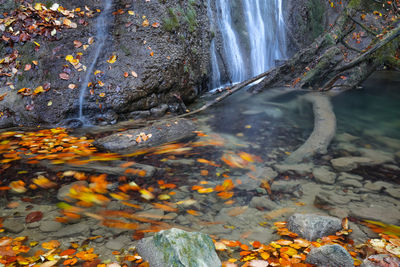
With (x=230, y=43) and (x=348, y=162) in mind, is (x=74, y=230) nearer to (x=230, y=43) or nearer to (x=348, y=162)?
(x=348, y=162)

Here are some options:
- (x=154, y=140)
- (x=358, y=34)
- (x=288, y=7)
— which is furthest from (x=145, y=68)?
(x=358, y=34)

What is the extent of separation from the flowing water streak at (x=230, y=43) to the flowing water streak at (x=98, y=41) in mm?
5040

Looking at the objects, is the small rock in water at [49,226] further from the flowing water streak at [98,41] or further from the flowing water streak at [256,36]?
the flowing water streak at [256,36]

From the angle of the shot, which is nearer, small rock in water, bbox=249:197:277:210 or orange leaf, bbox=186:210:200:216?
orange leaf, bbox=186:210:200:216

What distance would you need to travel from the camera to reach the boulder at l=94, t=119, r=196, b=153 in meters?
4.18

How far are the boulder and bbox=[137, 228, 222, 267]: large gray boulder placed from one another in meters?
2.46

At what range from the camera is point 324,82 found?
9.09 metres

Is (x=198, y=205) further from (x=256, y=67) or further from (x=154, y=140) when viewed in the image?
(x=256, y=67)

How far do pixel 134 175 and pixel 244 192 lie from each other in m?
1.35

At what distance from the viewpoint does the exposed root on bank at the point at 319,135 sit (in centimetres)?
414

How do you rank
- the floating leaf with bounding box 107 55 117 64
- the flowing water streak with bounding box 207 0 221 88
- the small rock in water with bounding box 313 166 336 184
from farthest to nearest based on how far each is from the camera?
the flowing water streak with bounding box 207 0 221 88
the floating leaf with bounding box 107 55 117 64
the small rock in water with bounding box 313 166 336 184

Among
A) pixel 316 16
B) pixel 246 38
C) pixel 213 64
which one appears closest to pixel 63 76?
pixel 213 64

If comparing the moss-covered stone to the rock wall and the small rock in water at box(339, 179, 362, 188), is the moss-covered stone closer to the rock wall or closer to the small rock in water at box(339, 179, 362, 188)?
the rock wall

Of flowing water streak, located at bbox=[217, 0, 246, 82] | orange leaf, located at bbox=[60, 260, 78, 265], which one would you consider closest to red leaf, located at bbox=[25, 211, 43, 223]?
orange leaf, located at bbox=[60, 260, 78, 265]
